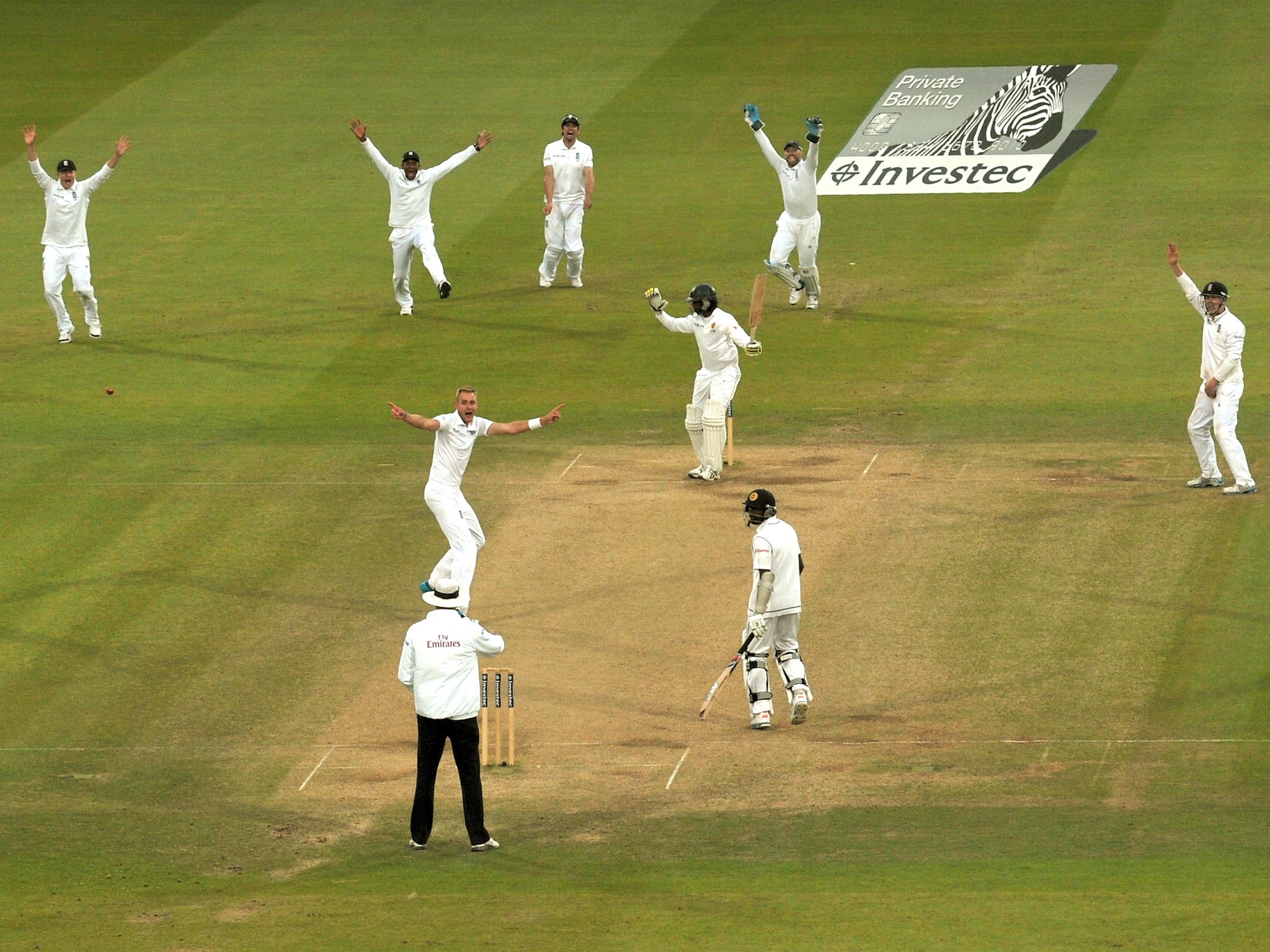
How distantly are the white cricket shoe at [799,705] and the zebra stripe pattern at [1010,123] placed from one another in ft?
72.4

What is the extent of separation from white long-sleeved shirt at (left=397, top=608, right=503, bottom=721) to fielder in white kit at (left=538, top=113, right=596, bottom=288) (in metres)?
16.4

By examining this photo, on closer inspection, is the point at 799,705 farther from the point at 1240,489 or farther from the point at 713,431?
the point at 1240,489

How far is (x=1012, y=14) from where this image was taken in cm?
4453

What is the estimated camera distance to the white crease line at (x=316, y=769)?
16844mm

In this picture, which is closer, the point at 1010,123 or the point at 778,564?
the point at 778,564

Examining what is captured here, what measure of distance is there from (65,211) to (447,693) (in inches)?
644

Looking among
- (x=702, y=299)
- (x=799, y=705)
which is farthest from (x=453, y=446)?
(x=702, y=299)

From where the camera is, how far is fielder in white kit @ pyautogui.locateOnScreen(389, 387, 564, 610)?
64.6 feet

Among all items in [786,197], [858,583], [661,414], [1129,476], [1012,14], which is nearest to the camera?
[858,583]

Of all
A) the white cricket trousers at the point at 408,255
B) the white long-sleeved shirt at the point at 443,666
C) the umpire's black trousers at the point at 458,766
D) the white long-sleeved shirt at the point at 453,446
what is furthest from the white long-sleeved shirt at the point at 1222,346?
the white cricket trousers at the point at 408,255

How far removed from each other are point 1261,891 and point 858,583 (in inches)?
281

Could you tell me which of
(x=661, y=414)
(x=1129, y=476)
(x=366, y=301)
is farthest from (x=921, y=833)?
(x=366, y=301)

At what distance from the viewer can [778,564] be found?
57.4ft

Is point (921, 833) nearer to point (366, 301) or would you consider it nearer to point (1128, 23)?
point (366, 301)
